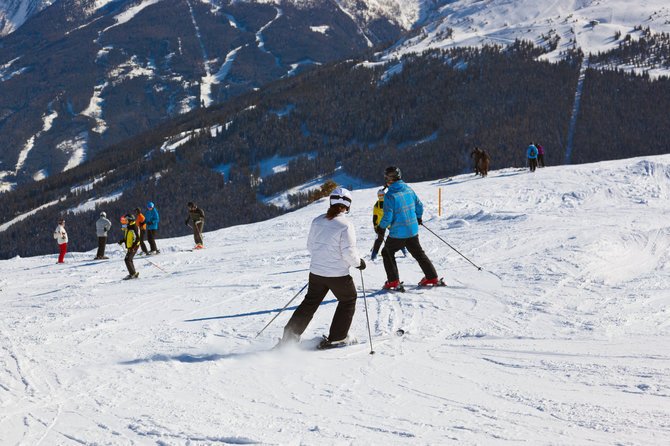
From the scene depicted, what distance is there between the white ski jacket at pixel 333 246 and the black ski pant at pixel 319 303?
0.45 ft

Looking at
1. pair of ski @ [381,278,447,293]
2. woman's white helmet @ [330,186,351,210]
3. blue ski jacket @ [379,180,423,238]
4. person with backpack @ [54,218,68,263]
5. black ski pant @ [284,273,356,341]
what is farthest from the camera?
person with backpack @ [54,218,68,263]

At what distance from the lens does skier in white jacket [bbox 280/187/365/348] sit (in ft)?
16.3

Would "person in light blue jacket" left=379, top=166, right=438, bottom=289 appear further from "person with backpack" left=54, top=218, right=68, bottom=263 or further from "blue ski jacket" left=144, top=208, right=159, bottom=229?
"person with backpack" left=54, top=218, right=68, bottom=263

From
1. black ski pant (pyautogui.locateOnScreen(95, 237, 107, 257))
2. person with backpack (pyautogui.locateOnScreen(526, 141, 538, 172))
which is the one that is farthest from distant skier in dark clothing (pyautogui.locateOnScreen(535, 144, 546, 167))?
black ski pant (pyautogui.locateOnScreen(95, 237, 107, 257))

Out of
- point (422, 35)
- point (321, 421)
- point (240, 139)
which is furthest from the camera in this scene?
point (422, 35)

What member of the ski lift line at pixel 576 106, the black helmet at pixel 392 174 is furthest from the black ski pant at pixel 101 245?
the ski lift line at pixel 576 106

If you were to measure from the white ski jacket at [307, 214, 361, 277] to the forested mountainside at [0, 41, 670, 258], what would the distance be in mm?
90043

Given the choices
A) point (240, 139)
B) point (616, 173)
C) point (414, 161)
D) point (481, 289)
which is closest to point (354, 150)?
point (414, 161)

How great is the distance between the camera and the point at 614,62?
110m

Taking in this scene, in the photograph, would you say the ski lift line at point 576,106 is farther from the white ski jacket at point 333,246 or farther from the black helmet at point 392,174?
the white ski jacket at point 333,246

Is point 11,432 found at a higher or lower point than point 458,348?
higher

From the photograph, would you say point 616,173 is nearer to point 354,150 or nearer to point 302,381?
point 302,381

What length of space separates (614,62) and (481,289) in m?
128

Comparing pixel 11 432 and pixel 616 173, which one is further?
pixel 616 173
